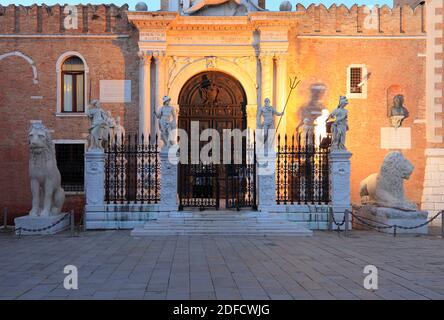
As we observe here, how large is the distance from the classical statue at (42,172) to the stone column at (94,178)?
2.58 ft

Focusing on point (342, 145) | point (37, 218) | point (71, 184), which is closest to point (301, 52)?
point (342, 145)

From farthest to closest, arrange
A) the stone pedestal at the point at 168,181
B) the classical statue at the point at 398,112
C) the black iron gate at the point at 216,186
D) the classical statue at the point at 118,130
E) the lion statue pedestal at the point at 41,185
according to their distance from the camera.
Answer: the classical statue at the point at 398,112, the classical statue at the point at 118,130, the black iron gate at the point at 216,186, the stone pedestal at the point at 168,181, the lion statue pedestal at the point at 41,185

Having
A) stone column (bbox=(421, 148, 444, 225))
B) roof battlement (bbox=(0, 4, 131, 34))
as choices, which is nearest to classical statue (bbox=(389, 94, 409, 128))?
stone column (bbox=(421, 148, 444, 225))

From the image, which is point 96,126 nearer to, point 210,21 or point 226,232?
point 226,232

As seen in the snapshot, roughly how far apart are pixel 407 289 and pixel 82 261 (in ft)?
16.4

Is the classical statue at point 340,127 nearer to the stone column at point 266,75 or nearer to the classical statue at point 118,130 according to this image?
the stone column at point 266,75

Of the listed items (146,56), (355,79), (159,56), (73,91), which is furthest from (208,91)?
(355,79)

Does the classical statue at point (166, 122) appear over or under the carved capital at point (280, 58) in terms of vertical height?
under

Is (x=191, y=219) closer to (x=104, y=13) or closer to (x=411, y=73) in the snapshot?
(x=104, y=13)

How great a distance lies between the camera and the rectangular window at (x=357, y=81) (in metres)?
17.7

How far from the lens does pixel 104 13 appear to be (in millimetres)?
17625

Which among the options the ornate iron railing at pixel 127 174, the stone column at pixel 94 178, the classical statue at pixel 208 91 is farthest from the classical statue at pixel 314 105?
the stone column at pixel 94 178

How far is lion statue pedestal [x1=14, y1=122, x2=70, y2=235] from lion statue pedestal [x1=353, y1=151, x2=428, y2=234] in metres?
7.95

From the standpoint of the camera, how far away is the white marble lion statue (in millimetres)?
13070
